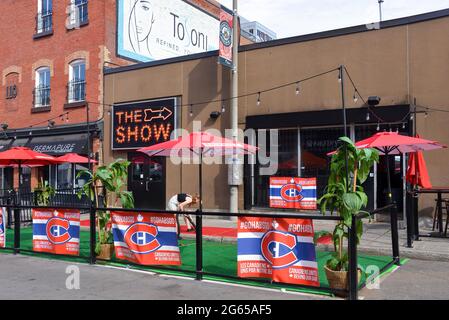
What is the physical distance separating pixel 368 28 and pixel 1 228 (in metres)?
9.80

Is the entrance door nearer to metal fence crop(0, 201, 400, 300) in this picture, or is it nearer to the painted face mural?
the painted face mural

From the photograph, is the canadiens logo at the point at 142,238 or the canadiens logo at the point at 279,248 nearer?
the canadiens logo at the point at 279,248

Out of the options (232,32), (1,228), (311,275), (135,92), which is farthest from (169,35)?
(311,275)

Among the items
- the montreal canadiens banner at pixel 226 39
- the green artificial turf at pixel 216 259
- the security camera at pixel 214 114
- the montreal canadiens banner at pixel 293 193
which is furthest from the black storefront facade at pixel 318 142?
the green artificial turf at pixel 216 259

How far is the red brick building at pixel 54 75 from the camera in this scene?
56.9ft

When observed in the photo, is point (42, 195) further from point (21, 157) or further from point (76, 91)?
point (76, 91)

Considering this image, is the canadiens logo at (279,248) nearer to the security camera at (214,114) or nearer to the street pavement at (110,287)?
the street pavement at (110,287)

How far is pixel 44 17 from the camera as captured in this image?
19562 mm

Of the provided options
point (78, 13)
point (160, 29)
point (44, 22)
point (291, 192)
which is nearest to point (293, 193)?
point (291, 192)

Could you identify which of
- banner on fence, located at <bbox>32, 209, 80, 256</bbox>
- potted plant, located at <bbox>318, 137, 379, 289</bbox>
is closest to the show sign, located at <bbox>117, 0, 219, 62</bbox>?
banner on fence, located at <bbox>32, 209, 80, 256</bbox>

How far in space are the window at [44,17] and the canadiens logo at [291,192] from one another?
41.5 feet

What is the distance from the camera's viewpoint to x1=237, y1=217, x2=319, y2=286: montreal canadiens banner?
5.97 metres
